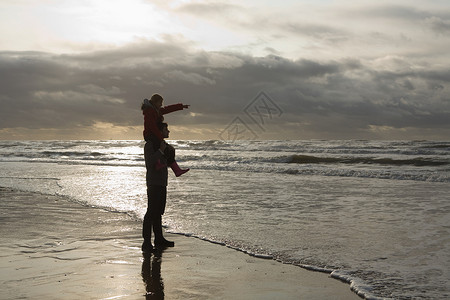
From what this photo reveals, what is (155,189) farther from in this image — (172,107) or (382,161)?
(382,161)

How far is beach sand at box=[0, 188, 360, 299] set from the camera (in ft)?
13.2

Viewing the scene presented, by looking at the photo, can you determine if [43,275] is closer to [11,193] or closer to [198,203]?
[198,203]

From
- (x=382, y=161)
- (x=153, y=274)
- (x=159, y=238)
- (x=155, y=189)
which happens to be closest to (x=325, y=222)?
(x=159, y=238)

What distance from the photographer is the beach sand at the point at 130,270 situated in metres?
4.02

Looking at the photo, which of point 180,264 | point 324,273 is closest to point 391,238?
point 324,273

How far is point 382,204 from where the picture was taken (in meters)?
9.73

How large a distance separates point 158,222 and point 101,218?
2.57 meters

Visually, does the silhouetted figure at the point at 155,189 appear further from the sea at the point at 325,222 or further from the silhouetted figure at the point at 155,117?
the sea at the point at 325,222

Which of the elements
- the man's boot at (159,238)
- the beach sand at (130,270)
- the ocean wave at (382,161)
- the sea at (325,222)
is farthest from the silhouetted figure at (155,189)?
the ocean wave at (382,161)

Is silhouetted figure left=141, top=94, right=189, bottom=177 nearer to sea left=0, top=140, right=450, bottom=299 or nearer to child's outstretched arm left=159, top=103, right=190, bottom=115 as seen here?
child's outstretched arm left=159, top=103, right=190, bottom=115

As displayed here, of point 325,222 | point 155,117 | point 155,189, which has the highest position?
point 155,117

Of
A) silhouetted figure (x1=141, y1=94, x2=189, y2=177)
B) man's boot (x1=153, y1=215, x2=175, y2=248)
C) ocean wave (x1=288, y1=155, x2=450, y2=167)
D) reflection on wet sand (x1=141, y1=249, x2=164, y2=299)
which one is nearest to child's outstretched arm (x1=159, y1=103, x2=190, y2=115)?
silhouetted figure (x1=141, y1=94, x2=189, y2=177)

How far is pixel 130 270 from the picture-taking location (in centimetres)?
474

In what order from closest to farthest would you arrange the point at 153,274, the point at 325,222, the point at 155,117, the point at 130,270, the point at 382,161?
the point at 153,274, the point at 130,270, the point at 155,117, the point at 325,222, the point at 382,161
